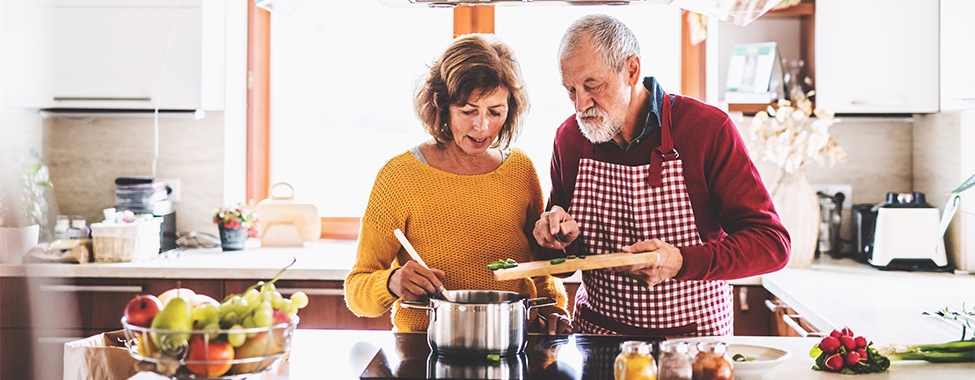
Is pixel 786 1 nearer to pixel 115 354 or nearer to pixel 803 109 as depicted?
pixel 803 109

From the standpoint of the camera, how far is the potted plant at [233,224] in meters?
2.94

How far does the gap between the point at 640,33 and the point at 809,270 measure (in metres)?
1.30

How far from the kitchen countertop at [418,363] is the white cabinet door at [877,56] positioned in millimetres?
1553

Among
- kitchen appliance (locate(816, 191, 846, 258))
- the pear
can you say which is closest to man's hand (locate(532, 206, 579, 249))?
the pear

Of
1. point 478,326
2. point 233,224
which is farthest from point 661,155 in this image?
point 233,224

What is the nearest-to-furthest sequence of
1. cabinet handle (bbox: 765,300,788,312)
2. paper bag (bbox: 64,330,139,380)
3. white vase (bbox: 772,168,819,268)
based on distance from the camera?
paper bag (bbox: 64,330,139,380) < cabinet handle (bbox: 765,300,788,312) < white vase (bbox: 772,168,819,268)

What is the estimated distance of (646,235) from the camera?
1.68 metres

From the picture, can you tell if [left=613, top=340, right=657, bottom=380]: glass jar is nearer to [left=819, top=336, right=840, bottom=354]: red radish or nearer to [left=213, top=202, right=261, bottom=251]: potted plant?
[left=819, top=336, right=840, bottom=354]: red radish

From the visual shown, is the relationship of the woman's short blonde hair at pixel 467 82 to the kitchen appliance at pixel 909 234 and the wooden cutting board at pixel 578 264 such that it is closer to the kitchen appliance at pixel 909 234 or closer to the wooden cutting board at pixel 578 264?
the wooden cutting board at pixel 578 264

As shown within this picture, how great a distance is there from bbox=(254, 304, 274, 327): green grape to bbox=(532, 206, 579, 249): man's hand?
71cm

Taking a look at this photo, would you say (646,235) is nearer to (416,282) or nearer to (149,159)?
(416,282)

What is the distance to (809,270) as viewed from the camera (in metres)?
2.68

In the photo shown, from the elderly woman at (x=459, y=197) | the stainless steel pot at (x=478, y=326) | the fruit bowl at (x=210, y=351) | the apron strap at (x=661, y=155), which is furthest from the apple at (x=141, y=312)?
the apron strap at (x=661, y=155)

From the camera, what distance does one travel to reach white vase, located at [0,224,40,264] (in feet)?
5.88
